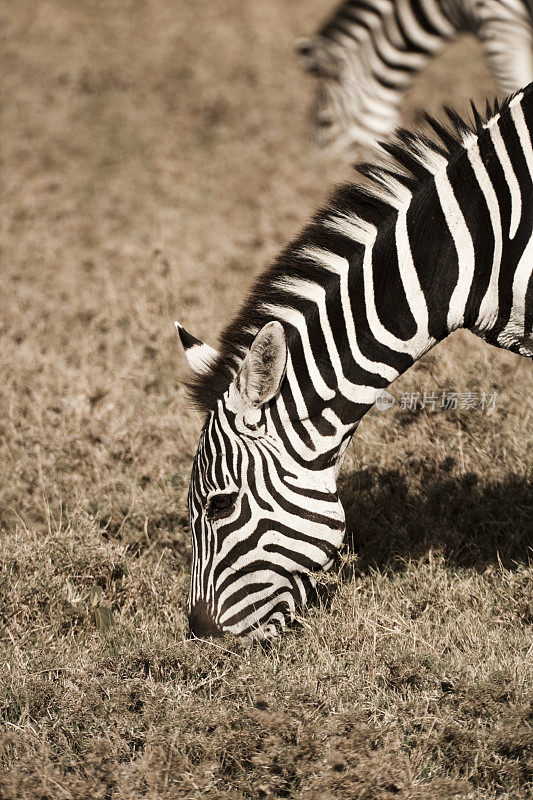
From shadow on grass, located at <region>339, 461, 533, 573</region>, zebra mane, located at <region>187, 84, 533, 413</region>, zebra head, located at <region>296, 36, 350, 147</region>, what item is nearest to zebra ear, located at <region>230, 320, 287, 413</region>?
zebra mane, located at <region>187, 84, 533, 413</region>

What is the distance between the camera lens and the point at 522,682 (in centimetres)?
350

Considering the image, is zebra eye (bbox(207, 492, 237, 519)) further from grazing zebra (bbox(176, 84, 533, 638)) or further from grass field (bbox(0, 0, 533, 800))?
grass field (bbox(0, 0, 533, 800))

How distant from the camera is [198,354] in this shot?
12.4ft

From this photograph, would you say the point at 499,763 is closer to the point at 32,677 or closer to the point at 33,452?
the point at 32,677

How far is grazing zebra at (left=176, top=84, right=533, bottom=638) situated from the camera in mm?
3547

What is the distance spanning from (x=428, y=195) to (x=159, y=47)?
1266cm

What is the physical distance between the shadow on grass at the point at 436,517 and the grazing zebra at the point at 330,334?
3.12 feet

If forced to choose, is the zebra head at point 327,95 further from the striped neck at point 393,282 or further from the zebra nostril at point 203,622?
the zebra nostril at point 203,622

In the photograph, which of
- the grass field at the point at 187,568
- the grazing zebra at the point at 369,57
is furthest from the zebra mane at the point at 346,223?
the grazing zebra at the point at 369,57

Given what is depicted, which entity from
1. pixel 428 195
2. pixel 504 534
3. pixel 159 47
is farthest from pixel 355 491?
pixel 159 47

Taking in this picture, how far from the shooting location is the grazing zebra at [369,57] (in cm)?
1100

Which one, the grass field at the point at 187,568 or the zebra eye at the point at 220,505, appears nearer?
the grass field at the point at 187,568

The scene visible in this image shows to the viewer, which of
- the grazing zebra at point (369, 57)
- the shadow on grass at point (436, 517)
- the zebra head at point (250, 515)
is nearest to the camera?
the zebra head at point (250, 515)

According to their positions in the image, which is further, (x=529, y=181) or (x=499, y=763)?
(x=529, y=181)
